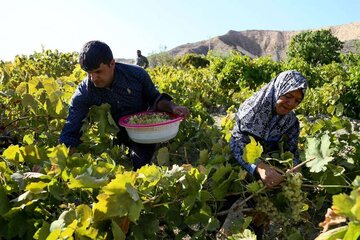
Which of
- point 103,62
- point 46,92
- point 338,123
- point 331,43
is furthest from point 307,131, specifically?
point 331,43

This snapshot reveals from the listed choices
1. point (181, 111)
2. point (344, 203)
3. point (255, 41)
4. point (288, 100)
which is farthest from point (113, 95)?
point (255, 41)

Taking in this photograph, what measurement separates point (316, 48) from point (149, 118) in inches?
991

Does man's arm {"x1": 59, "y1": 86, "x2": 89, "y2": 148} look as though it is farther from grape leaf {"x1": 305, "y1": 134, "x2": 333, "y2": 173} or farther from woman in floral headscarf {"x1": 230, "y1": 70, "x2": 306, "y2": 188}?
grape leaf {"x1": 305, "y1": 134, "x2": 333, "y2": 173}

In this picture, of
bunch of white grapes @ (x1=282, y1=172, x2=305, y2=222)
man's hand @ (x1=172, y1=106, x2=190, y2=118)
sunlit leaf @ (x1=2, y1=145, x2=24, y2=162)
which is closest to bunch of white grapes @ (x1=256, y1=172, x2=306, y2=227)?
bunch of white grapes @ (x1=282, y1=172, x2=305, y2=222)

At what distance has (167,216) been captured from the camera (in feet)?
6.15

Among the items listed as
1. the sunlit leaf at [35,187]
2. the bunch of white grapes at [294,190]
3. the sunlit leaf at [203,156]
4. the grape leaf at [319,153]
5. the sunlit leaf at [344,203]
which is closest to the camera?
the sunlit leaf at [344,203]

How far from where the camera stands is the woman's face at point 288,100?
2.40 meters

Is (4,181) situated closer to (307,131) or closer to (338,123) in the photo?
(338,123)

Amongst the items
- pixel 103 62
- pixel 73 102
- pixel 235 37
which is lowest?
pixel 235 37

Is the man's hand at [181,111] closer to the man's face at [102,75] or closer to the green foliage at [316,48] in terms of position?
the man's face at [102,75]

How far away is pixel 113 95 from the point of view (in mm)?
2990

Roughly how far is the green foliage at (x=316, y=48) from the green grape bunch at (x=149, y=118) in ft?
77.9

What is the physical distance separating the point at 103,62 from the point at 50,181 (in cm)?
110

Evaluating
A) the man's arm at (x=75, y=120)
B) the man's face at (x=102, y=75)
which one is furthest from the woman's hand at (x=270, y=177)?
the man's arm at (x=75, y=120)
